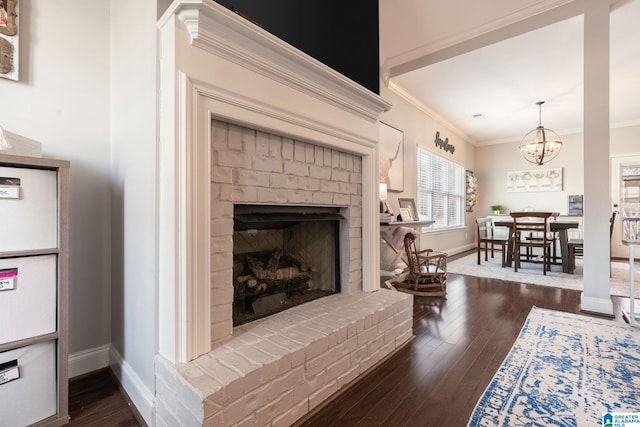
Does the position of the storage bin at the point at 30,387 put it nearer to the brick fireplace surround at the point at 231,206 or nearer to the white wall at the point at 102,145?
the white wall at the point at 102,145

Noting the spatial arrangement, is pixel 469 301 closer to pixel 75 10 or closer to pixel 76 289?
pixel 76 289

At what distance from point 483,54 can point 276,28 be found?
3.24m

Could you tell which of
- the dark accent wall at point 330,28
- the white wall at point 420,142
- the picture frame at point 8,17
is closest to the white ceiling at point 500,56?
the white wall at point 420,142

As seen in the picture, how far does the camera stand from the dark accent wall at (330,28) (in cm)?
156

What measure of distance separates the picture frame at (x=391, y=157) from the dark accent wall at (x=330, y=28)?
1.81 metres

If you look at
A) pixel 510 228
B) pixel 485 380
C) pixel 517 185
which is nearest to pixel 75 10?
pixel 485 380

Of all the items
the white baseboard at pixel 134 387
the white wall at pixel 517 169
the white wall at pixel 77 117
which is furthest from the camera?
the white wall at pixel 517 169

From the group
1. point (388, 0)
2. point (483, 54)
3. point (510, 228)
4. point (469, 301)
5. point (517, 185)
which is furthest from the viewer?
point (517, 185)

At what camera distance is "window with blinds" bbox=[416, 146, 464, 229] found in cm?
534

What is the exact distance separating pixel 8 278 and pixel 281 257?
4.86 ft

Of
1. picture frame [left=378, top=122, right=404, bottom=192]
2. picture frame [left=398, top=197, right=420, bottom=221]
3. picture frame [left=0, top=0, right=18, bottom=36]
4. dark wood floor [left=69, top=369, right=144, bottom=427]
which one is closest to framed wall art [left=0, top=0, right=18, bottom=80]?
picture frame [left=0, top=0, right=18, bottom=36]

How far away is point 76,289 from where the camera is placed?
5.66ft

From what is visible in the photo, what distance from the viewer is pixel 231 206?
1.47m

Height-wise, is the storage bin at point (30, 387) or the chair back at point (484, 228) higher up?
the chair back at point (484, 228)
